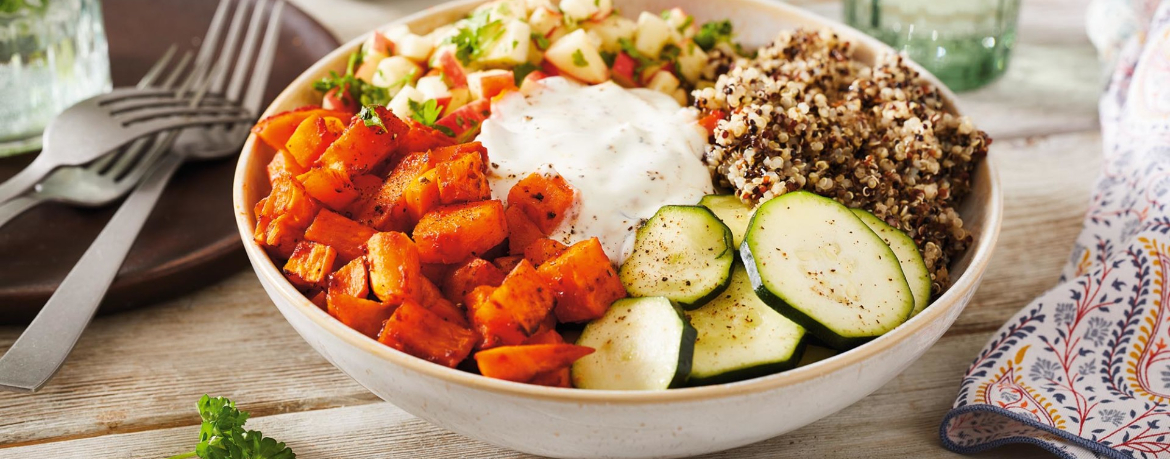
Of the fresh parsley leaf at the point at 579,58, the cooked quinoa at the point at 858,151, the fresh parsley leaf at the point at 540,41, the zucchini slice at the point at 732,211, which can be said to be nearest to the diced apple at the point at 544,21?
the fresh parsley leaf at the point at 540,41

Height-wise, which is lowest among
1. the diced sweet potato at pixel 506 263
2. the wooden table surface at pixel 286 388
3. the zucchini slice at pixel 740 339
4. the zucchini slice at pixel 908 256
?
the wooden table surface at pixel 286 388

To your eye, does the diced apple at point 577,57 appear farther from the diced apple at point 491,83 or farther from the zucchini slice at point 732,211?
the zucchini slice at point 732,211

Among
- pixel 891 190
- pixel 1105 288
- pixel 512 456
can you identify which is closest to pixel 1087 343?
pixel 1105 288

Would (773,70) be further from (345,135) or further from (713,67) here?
(345,135)

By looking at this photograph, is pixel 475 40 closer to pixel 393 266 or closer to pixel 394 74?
pixel 394 74

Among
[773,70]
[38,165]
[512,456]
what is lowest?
[512,456]

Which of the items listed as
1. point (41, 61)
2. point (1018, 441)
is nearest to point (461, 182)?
point (1018, 441)

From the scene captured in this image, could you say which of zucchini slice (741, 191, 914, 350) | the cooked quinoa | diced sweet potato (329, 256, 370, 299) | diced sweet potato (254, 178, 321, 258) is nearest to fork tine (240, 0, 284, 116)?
diced sweet potato (254, 178, 321, 258)
